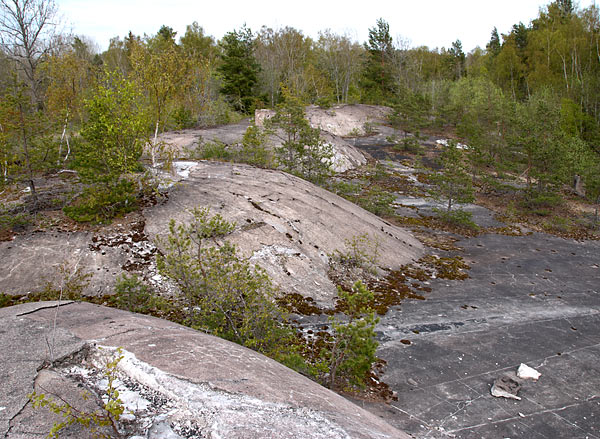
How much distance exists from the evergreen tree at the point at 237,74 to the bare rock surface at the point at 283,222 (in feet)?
79.1

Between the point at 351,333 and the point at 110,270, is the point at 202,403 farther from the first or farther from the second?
the point at 110,270

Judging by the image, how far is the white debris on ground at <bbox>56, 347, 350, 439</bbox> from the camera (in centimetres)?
303

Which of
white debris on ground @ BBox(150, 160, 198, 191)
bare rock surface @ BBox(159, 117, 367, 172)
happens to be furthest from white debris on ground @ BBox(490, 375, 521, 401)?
bare rock surface @ BBox(159, 117, 367, 172)

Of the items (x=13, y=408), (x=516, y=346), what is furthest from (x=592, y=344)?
(x=13, y=408)

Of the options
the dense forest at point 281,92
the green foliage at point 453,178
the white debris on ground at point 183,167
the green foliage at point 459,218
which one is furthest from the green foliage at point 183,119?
the green foliage at point 459,218

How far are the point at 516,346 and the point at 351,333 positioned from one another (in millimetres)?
4099

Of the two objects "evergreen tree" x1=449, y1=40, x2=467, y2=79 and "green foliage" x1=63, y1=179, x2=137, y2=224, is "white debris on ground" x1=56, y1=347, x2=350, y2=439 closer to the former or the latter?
"green foliage" x1=63, y1=179, x2=137, y2=224

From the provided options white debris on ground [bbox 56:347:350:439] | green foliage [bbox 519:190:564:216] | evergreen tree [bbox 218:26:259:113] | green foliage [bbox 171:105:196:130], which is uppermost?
evergreen tree [bbox 218:26:259:113]

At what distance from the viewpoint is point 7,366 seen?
145 inches

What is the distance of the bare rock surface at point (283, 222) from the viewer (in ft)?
29.7

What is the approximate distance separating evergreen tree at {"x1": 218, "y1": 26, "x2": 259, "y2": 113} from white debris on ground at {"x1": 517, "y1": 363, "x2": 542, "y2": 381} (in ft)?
103

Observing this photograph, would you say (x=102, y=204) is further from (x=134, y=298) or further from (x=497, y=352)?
(x=497, y=352)

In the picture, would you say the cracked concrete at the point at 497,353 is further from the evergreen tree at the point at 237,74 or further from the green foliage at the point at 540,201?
the evergreen tree at the point at 237,74

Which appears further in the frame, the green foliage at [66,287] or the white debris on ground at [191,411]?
the green foliage at [66,287]
